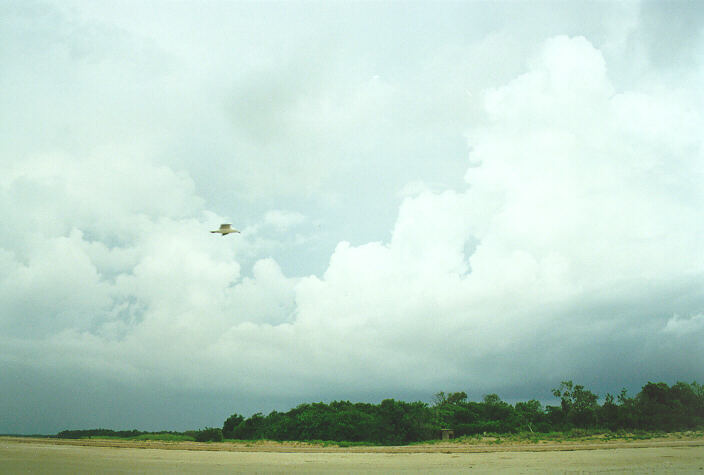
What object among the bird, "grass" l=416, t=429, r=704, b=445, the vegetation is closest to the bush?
the vegetation

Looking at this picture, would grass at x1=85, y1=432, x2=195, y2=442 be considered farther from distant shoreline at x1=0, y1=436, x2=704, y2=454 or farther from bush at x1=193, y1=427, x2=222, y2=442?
distant shoreline at x1=0, y1=436, x2=704, y2=454

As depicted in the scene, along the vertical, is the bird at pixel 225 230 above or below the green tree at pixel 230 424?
above

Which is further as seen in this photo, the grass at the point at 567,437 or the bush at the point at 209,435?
the bush at the point at 209,435

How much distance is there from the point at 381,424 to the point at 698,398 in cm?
4582

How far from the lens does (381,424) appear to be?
171ft

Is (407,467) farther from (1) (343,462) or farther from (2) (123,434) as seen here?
(2) (123,434)

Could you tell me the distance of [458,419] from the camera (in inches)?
2473

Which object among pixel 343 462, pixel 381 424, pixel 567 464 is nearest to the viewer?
pixel 567 464

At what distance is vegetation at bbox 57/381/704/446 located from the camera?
51.8 m

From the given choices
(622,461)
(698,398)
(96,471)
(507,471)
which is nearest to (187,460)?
(96,471)

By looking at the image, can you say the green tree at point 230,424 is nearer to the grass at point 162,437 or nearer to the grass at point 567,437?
the grass at point 162,437

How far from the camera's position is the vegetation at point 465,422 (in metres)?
51.8

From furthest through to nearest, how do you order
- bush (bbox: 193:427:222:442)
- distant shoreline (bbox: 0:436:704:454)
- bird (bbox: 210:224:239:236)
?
1. bush (bbox: 193:427:222:442)
2. distant shoreline (bbox: 0:436:704:454)
3. bird (bbox: 210:224:239:236)

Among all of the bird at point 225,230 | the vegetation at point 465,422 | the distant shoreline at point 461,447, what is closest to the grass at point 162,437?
the vegetation at point 465,422
